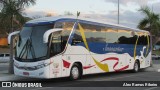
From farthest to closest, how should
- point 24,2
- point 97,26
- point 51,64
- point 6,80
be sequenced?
point 24,2 → point 97,26 → point 6,80 → point 51,64

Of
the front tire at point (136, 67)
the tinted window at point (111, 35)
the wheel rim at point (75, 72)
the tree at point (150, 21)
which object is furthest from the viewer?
the tree at point (150, 21)

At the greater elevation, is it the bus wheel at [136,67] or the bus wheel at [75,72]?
the bus wheel at [75,72]

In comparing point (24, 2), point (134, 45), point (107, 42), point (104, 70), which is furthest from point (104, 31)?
point (24, 2)

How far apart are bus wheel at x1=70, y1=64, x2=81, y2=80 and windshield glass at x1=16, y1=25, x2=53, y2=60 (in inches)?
88.2

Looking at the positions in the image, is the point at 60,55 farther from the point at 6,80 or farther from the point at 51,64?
the point at 6,80

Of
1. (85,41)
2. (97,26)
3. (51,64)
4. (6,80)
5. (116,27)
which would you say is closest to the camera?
(51,64)

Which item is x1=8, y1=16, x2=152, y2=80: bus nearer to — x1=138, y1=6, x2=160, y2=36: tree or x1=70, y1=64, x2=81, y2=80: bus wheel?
x1=70, y1=64, x2=81, y2=80: bus wheel

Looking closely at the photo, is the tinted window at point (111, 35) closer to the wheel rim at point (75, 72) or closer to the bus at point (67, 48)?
the bus at point (67, 48)

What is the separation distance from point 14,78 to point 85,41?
164 inches

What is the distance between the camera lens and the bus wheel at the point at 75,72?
730 inches

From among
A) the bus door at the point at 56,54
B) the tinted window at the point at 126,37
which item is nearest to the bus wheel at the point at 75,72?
the bus door at the point at 56,54

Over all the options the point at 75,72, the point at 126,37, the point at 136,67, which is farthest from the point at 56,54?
the point at 136,67

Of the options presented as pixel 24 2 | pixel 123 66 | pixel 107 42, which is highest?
pixel 24 2

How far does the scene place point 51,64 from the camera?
17.0 meters
